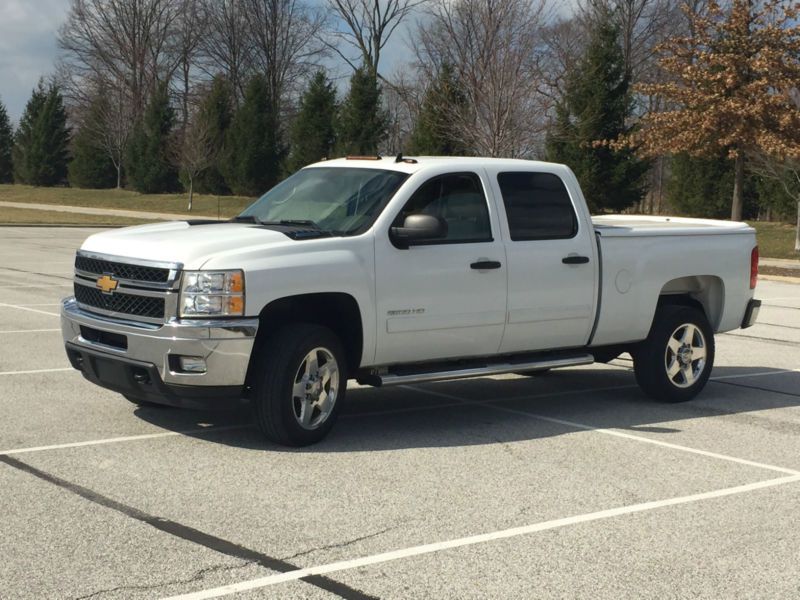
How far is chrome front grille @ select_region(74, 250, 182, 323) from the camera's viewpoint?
7.20 meters

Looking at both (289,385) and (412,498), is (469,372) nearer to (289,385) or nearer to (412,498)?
(289,385)

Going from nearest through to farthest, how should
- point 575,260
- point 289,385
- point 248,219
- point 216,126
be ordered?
1. point 289,385
2. point 248,219
3. point 575,260
4. point 216,126

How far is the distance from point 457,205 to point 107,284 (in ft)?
8.62

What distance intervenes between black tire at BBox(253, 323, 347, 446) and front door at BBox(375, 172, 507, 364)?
1.73 feet

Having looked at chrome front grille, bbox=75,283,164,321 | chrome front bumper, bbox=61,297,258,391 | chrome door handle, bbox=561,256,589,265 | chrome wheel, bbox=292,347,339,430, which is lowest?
chrome wheel, bbox=292,347,339,430

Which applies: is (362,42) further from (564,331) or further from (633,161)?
(564,331)

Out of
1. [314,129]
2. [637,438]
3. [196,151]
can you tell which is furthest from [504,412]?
[196,151]

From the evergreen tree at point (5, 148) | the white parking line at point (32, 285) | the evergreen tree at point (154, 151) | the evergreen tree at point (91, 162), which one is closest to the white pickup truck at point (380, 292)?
the white parking line at point (32, 285)

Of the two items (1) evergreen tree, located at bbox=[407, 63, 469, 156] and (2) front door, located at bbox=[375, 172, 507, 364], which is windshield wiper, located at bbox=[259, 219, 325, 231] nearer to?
(2) front door, located at bbox=[375, 172, 507, 364]

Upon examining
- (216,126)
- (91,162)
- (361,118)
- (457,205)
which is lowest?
(457,205)

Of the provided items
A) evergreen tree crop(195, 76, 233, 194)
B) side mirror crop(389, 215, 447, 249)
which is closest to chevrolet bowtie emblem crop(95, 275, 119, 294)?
side mirror crop(389, 215, 447, 249)

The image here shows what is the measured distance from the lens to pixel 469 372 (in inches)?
328

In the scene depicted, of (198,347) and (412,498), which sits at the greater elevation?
(198,347)

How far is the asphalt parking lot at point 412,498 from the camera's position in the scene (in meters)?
5.07
